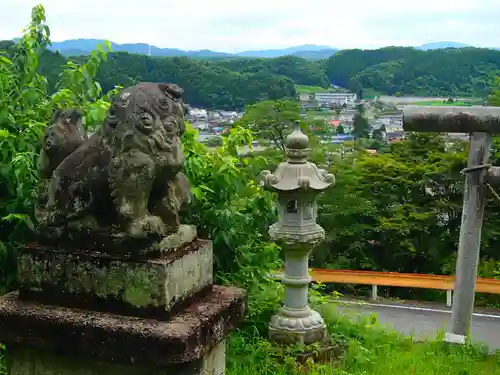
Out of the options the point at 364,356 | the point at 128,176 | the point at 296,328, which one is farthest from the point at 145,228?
the point at 364,356

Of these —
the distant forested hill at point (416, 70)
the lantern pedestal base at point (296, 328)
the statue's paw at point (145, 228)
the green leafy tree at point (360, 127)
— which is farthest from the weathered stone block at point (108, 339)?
the distant forested hill at point (416, 70)

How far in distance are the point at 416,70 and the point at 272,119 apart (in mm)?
28918

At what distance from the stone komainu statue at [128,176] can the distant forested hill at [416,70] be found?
36.0m

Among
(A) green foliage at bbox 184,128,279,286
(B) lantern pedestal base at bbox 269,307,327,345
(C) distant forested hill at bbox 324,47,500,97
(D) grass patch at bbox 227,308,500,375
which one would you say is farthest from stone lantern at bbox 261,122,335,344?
(C) distant forested hill at bbox 324,47,500,97

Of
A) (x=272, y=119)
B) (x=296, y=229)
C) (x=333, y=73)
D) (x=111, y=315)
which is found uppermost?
(x=333, y=73)

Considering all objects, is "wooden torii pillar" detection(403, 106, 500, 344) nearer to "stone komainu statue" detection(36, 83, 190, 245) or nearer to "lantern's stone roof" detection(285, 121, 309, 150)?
"lantern's stone roof" detection(285, 121, 309, 150)

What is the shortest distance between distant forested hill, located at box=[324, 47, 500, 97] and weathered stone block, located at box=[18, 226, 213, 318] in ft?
118

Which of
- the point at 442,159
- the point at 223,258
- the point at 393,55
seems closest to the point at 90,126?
the point at 223,258

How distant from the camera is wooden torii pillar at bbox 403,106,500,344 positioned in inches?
234

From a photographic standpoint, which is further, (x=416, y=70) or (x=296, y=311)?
(x=416, y=70)

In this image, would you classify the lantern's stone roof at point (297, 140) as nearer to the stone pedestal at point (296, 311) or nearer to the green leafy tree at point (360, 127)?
the stone pedestal at point (296, 311)

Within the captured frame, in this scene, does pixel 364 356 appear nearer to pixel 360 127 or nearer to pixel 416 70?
pixel 360 127

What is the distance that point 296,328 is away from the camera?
5.53m

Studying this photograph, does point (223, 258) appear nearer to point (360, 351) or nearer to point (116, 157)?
point (360, 351)
